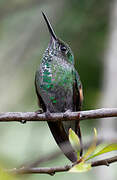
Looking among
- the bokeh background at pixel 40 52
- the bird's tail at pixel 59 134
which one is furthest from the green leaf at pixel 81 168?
the bokeh background at pixel 40 52

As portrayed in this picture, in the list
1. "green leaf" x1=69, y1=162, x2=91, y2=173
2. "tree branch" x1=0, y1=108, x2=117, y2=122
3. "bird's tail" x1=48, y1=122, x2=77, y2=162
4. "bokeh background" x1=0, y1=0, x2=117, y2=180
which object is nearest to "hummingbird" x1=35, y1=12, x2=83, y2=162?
"bird's tail" x1=48, y1=122, x2=77, y2=162

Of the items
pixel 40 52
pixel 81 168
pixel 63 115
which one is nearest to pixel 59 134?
pixel 63 115

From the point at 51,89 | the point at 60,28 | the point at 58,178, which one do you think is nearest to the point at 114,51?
the point at 51,89

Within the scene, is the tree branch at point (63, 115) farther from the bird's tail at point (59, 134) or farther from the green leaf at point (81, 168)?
the green leaf at point (81, 168)

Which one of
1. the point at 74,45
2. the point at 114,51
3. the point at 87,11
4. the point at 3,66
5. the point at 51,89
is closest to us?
the point at 51,89

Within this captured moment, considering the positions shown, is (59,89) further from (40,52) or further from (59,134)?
(40,52)

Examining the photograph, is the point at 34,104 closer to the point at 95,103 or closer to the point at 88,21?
the point at 95,103

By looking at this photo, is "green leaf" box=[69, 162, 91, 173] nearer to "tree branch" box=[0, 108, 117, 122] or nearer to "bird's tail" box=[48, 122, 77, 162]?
"tree branch" box=[0, 108, 117, 122]

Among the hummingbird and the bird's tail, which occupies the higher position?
the hummingbird
